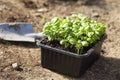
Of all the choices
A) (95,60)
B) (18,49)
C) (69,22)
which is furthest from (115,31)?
(18,49)

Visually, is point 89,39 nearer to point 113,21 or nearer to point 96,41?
point 96,41

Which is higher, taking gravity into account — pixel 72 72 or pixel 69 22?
pixel 69 22

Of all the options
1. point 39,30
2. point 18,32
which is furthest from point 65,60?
point 39,30

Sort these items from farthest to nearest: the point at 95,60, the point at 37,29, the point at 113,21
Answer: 1. the point at 113,21
2. the point at 37,29
3. the point at 95,60

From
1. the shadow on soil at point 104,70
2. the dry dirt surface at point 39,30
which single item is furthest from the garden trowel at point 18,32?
the shadow on soil at point 104,70

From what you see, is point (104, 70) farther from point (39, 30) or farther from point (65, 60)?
point (39, 30)

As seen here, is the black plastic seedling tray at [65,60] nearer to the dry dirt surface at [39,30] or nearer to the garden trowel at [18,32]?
the dry dirt surface at [39,30]

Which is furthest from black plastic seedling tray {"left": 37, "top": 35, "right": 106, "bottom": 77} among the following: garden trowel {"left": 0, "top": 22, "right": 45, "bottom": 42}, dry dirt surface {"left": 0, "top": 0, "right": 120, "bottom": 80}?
garden trowel {"left": 0, "top": 22, "right": 45, "bottom": 42}
